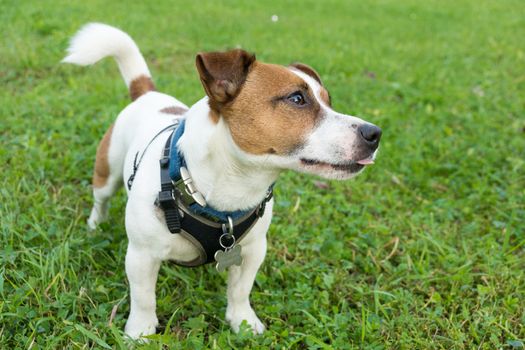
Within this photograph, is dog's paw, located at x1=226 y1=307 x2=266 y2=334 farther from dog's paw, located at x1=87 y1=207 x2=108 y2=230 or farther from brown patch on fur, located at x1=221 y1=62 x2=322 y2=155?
dog's paw, located at x1=87 y1=207 x2=108 y2=230

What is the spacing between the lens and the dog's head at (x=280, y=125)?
214 centimetres

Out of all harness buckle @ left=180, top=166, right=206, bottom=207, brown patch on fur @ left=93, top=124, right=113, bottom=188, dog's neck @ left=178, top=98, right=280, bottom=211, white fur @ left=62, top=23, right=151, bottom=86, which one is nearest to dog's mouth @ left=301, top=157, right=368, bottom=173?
dog's neck @ left=178, top=98, right=280, bottom=211

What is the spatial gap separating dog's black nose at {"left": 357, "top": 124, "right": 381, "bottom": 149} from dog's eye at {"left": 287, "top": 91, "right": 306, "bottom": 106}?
279 millimetres

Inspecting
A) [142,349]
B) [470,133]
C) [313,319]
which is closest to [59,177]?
[142,349]

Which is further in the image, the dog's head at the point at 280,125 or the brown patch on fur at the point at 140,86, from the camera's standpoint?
the brown patch on fur at the point at 140,86

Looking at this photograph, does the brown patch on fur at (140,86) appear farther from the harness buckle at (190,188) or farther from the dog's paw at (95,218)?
the harness buckle at (190,188)

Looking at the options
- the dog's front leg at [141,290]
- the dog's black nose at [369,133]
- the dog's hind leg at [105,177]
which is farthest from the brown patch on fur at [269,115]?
the dog's hind leg at [105,177]

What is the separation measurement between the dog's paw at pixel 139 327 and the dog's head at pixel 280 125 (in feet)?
3.44

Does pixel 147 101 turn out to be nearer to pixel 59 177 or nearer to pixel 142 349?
pixel 59 177

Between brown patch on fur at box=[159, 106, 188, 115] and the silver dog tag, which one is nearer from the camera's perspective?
the silver dog tag

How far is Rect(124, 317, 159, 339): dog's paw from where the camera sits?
253 centimetres

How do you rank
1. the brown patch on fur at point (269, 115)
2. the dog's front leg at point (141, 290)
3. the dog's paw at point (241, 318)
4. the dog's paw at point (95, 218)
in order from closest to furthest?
1. the brown patch on fur at point (269, 115)
2. the dog's front leg at point (141, 290)
3. the dog's paw at point (241, 318)
4. the dog's paw at point (95, 218)

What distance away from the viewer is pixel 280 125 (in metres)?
2.16

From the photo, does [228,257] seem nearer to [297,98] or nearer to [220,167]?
[220,167]
